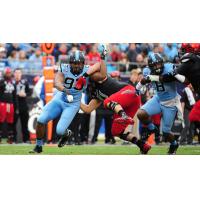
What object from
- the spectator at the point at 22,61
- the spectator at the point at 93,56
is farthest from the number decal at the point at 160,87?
the spectator at the point at 22,61

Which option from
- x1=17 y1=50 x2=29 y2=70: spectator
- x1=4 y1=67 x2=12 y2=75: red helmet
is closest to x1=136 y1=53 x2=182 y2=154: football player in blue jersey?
x1=4 y1=67 x2=12 y2=75: red helmet

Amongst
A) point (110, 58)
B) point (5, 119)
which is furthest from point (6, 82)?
point (110, 58)

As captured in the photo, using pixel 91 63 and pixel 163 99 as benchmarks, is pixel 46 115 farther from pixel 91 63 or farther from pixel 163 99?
pixel 91 63

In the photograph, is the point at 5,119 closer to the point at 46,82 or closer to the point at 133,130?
the point at 46,82

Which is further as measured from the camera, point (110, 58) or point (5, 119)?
point (110, 58)

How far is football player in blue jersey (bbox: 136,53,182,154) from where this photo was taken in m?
9.91

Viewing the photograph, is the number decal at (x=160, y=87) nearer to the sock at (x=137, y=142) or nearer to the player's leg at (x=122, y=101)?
the player's leg at (x=122, y=101)

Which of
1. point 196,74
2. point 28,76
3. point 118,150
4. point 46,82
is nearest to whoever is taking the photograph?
point 196,74

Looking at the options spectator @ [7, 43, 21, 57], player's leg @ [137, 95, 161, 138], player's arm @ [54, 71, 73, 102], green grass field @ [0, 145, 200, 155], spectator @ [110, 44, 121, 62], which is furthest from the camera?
spectator @ [110, 44, 121, 62]

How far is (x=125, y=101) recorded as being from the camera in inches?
389

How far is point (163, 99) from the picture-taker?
398 inches

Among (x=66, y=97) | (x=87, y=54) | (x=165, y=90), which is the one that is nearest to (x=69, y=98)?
(x=66, y=97)

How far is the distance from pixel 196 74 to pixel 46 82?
338 centimetres

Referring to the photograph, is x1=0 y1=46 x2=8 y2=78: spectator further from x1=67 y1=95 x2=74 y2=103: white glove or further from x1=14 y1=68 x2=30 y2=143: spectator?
x1=67 y1=95 x2=74 y2=103: white glove
